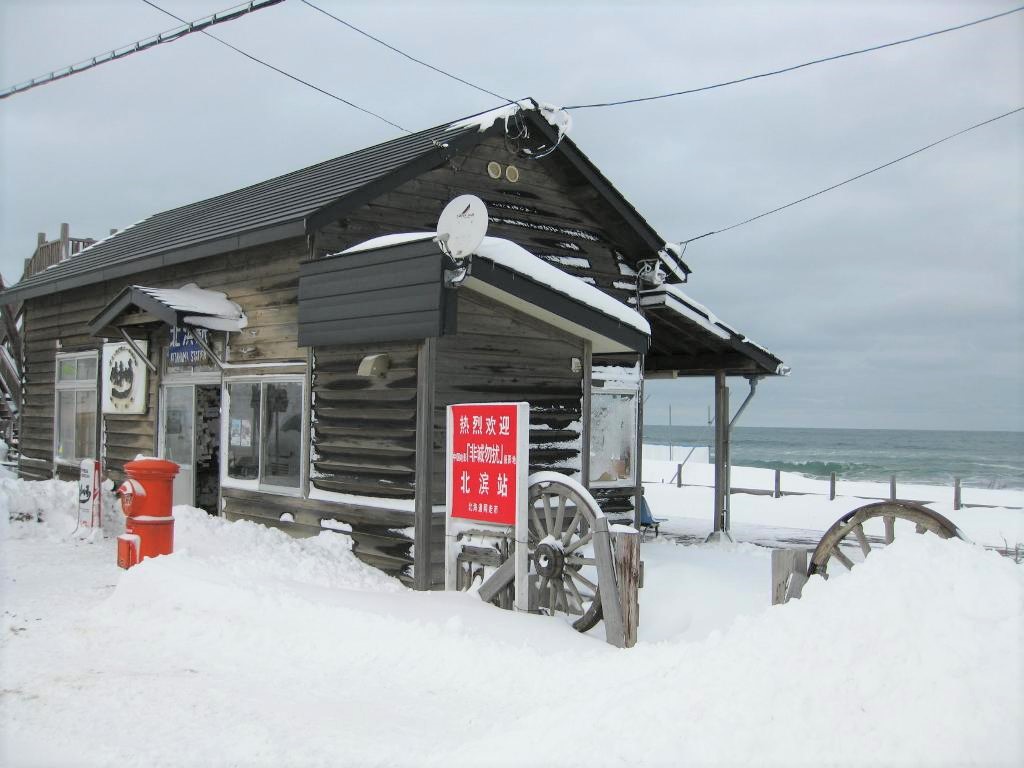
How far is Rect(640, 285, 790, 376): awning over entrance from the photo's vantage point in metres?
14.5

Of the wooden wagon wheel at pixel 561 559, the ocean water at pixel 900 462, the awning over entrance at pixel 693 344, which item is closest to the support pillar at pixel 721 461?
the awning over entrance at pixel 693 344

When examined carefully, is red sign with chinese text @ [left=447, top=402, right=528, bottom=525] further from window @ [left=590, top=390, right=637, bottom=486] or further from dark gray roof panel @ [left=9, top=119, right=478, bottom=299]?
window @ [left=590, top=390, right=637, bottom=486]

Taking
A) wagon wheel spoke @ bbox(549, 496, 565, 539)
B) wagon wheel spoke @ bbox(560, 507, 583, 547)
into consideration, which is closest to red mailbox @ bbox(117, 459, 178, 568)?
wagon wheel spoke @ bbox(549, 496, 565, 539)

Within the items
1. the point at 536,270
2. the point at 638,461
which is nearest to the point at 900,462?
the point at 638,461

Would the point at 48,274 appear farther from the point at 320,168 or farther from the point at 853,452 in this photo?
the point at 853,452

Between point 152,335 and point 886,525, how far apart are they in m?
12.1

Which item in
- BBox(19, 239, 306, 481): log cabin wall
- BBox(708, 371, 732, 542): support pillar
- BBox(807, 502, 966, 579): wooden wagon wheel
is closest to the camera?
BBox(807, 502, 966, 579): wooden wagon wheel

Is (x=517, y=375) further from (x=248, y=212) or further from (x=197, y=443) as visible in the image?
(x=197, y=443)

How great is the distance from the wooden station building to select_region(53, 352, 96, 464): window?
0.21ft

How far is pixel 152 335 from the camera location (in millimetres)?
14234

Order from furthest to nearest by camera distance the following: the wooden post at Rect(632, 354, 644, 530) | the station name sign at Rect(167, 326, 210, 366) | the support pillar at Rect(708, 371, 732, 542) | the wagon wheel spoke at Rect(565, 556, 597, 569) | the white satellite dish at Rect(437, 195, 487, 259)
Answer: the support pillar at Rect(708, 371, 732, 542) < the wooden post at Rect(632, 354, 644, 530) < the station name sign at Rect(167, 326, 210, 366) < the white satellite dish at Rect(437, 195, 487, 259) < the wagon wheel spoke at Rect(565, 556, 597, 569)

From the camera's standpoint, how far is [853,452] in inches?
3329

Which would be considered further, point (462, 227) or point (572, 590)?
point (462, 227)

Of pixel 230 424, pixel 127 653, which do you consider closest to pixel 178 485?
pixel 230 424
